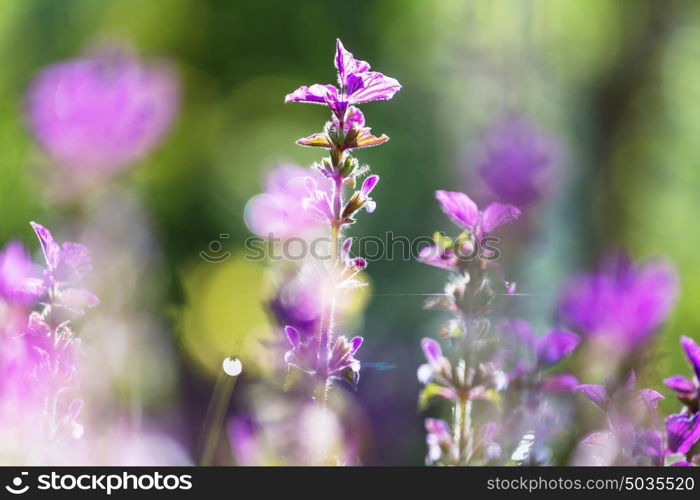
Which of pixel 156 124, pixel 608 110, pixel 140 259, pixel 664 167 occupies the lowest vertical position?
pixel 140 259

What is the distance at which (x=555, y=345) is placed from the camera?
537 millimetres

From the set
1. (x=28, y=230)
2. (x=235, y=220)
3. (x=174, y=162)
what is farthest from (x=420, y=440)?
(x=174, y=162)

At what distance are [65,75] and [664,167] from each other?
95.3 inches

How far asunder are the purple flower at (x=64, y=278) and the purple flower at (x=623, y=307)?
1.11 ft

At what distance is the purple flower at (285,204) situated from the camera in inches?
21.2

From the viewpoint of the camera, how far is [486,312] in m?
0.52

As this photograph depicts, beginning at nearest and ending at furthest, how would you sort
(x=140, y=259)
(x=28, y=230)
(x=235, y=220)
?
1. (x=140, y=259)
2. (x=28, y=230)
3. (x=235, y=220)

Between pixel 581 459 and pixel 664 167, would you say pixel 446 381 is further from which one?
pixel 664 167

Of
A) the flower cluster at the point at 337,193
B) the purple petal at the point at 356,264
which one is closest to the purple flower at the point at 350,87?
the flower cluster at the point at 337,193

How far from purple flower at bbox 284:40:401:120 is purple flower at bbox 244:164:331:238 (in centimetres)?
6

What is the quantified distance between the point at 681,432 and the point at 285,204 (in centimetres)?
32

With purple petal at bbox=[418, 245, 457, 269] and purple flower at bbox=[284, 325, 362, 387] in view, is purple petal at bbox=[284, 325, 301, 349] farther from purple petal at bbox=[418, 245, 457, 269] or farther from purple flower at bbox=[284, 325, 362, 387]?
purple petal at bbox=[418, 245, 457, 269]

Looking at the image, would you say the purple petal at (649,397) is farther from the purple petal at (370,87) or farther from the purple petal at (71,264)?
the purple petal at (71,264)

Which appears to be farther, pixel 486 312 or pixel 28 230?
pixel 28 230
